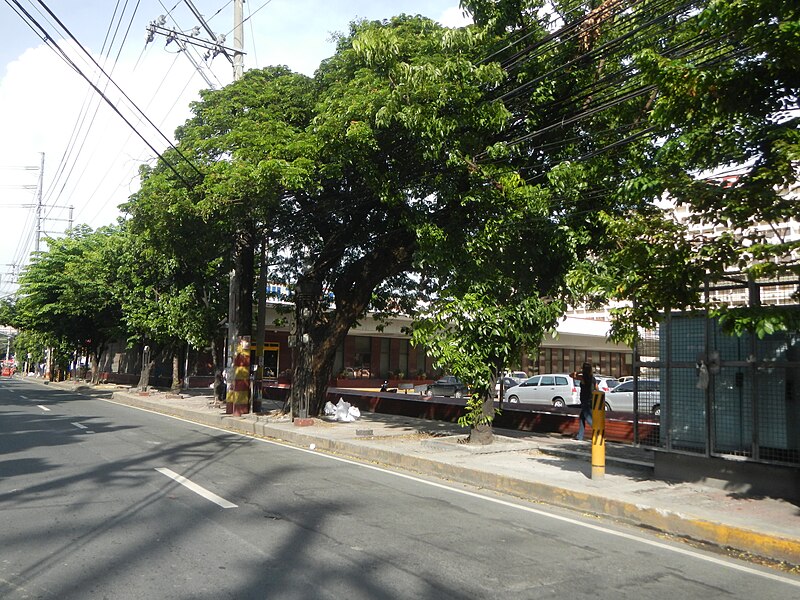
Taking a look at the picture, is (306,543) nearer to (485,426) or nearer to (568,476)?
(568,476)

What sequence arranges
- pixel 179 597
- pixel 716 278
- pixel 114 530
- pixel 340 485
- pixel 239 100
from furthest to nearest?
pixel 239 100, pixel 340 485, pixel 716 278, pixel 114 530, pixel 179 597

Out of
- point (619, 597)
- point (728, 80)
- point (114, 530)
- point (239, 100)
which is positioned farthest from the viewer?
point (239, 100)

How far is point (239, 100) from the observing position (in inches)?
661

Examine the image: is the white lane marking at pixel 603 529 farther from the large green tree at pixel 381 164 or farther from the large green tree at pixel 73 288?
the large green tree at pixel 73 288

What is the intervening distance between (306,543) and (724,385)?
6.27 metres

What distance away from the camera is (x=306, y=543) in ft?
20.5

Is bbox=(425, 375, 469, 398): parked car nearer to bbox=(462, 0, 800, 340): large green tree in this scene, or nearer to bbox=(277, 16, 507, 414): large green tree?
bbox=(277, 16, 507, 414): large green tree

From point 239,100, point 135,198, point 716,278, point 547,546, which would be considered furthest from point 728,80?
point 135,198

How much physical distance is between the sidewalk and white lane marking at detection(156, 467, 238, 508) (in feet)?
13.3

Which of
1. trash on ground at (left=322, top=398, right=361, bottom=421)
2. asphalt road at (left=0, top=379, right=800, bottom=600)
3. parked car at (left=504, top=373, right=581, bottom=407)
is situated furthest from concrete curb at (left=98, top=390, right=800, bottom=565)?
parked car at (left=504, top=373, right=581, bottom=407)

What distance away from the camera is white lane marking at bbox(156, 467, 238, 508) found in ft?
26.1

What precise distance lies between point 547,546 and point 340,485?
12.5ft

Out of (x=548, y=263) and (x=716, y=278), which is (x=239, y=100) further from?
(x=716, y=278)

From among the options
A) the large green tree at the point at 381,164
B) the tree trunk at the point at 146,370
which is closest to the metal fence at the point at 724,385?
the large green tree at the point at 381,164
